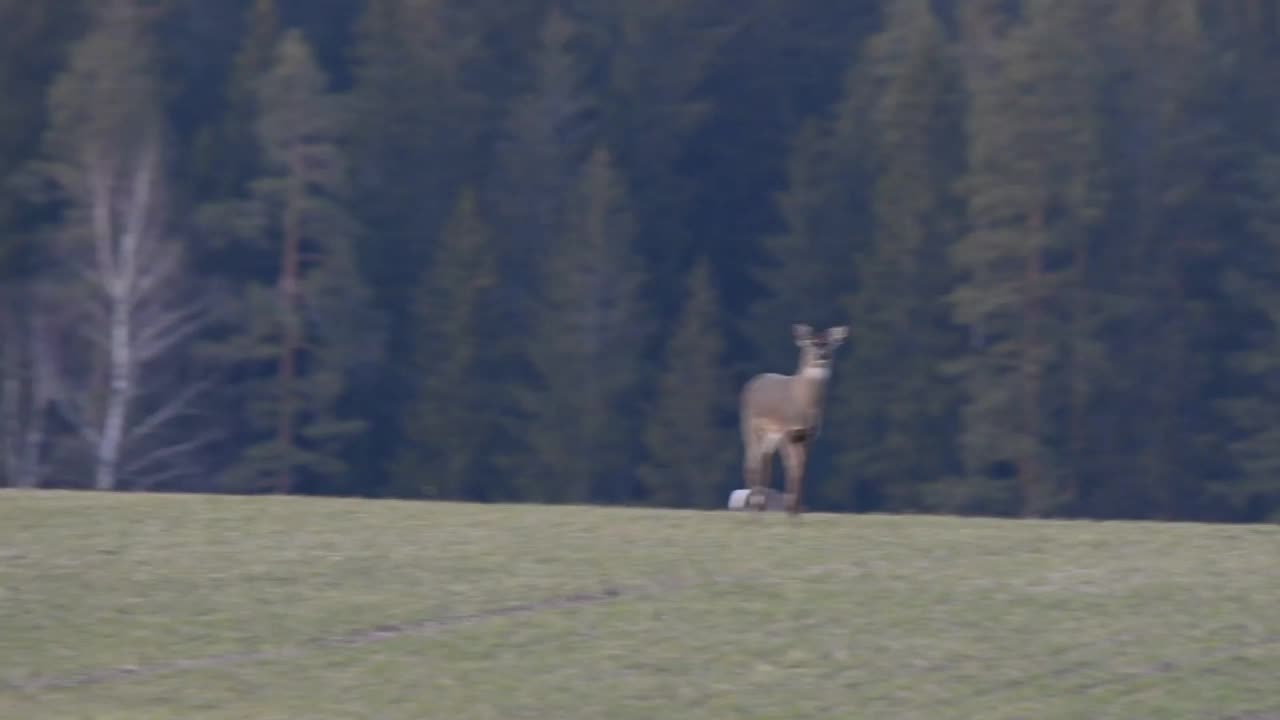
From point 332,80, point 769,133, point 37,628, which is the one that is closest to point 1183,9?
point 769,133

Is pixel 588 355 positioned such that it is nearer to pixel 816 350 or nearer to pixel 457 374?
pixel 457 374

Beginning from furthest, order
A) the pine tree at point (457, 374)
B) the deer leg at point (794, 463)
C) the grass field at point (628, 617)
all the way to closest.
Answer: the pine tree at point (457, 374) < the deer leg at point (794, 463) < the grass field at point (628, 617)

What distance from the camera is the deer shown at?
1559 cm

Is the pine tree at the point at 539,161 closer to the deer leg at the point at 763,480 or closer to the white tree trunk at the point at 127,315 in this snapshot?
the white tree trunk at the point at 127,315

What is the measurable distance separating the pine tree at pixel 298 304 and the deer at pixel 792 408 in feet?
105

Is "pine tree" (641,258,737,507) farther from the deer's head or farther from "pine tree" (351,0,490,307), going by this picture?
the deer's head

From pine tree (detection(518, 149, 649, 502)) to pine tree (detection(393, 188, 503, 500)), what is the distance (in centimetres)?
109

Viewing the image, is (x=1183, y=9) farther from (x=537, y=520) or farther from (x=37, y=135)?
(x=537, y=520)

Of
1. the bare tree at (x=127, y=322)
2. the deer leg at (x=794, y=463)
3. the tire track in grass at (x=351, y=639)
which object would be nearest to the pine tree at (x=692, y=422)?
the bare tree at (x=127, y=322)

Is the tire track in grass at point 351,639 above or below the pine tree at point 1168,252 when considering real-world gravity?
below

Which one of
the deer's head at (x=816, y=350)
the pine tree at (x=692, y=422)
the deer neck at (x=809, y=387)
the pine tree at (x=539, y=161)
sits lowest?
the pine tree at (x=692, y=422)

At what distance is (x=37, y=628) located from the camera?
43.9 feet

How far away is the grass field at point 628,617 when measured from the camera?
12.0 metres

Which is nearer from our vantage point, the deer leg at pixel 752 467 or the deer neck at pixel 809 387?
the deer neck at pixel 809 387
